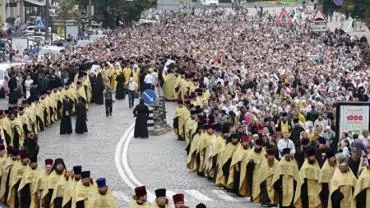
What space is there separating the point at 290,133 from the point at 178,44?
4266 cm

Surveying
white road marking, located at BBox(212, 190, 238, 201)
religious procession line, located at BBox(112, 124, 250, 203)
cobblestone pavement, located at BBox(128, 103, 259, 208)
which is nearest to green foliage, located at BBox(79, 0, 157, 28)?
cobblestone pavement, located at BBox(128, 103, 259, 208)

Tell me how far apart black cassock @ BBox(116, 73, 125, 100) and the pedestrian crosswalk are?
1942 centimetres

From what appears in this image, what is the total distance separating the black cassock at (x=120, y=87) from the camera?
4762 cm

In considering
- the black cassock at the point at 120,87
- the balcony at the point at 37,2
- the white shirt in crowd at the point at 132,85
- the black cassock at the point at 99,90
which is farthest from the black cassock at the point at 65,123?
the balcony at the point at 37,2

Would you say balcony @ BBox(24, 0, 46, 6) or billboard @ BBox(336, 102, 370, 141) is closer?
billboard @ BBox(336, 102, 370, 141)

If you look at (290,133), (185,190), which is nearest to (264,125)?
(290,133)

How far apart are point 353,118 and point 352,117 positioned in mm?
46

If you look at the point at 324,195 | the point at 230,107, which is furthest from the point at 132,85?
the point at 324,195

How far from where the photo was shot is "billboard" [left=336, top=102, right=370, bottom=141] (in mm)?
27766

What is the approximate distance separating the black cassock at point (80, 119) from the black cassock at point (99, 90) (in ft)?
21.5

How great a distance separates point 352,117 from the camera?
27859mm

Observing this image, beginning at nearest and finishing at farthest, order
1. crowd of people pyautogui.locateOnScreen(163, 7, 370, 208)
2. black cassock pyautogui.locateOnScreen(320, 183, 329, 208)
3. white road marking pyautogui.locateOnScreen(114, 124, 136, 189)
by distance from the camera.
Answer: black cassock pyautogui.locateOnScreen(320, 183, 329, 208)
crowd of people pyautogui.locateOnScreen(163, 7, 370, 208)
white road marking pyautogui.locateOnScreen(114, 124, 136, 189)

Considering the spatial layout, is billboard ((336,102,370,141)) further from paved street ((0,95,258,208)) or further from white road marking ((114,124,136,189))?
white road marking ((114,124,136,189))

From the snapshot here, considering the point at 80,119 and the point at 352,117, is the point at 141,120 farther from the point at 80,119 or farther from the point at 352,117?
the point at 352,117
